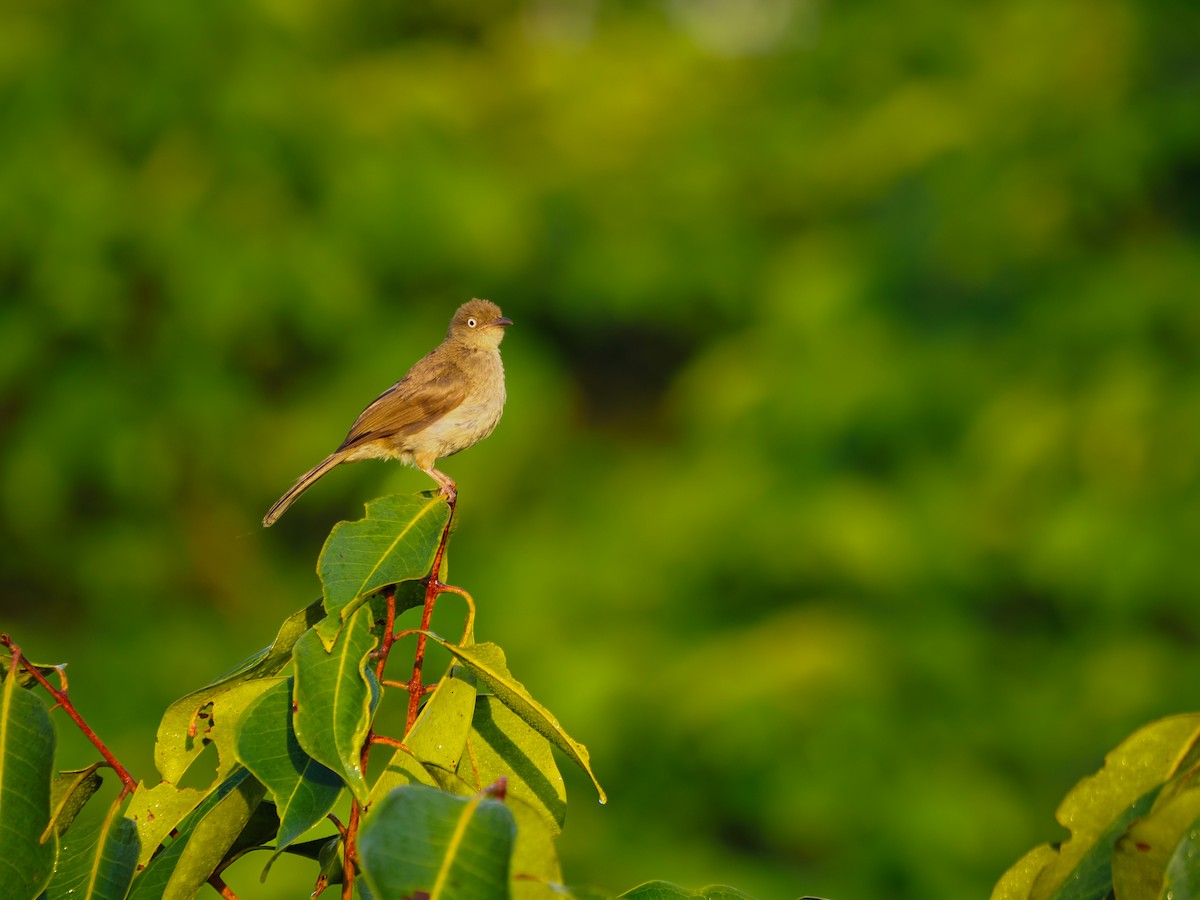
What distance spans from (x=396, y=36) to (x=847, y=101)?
5236mm

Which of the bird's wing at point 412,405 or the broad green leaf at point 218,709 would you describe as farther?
the bird's wing at point 412,405

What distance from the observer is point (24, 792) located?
2.15 meters

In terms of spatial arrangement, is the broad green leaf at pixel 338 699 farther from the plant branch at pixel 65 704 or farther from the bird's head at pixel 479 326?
the bird's head at pixel 479 326

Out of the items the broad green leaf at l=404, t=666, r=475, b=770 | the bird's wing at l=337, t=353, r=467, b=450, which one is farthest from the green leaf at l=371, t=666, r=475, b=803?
the bird's wing at l=337, t=353, r=467, b=450

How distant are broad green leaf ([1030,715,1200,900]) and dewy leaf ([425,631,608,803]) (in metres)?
0.74

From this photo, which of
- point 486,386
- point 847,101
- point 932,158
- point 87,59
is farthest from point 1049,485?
point 87,59

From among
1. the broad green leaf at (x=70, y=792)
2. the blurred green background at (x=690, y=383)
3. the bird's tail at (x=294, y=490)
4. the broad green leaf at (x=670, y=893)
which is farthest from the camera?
the blurred green background at (x=690, y=383)

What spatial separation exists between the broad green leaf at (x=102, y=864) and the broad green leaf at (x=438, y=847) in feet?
2.53

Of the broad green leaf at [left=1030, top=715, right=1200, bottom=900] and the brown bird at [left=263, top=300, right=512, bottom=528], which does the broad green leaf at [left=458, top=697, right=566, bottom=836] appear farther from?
the brown bird at [left=263, top=300, right=512, bottom=528]

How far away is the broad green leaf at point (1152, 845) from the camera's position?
176cm

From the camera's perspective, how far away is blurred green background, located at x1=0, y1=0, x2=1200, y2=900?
9328mm

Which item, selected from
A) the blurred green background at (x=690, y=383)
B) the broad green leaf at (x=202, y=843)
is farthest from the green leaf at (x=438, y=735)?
the blurred green background at (x=690, y=383)

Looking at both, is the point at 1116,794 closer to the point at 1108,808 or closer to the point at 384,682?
the point at 1108,808

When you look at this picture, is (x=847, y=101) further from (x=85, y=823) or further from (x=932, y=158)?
(x=85, y=823)
